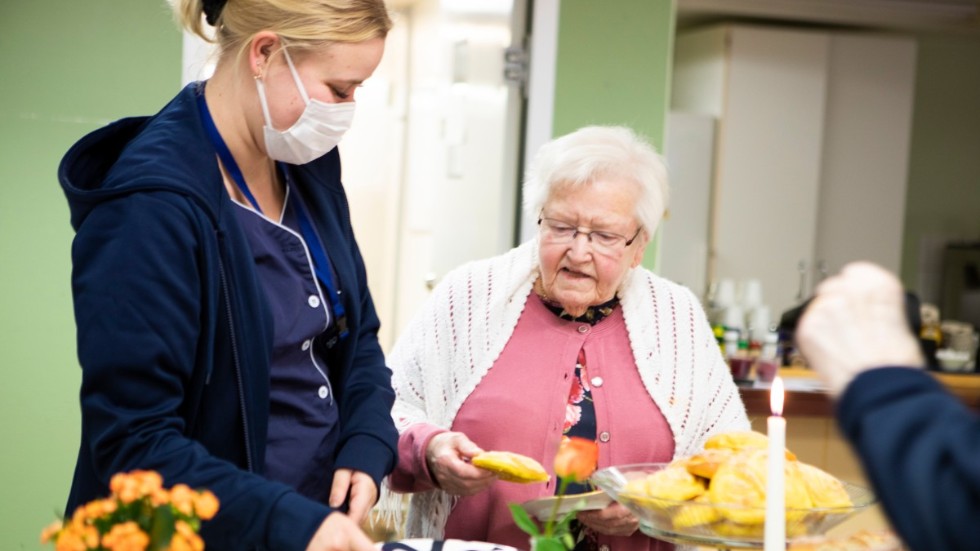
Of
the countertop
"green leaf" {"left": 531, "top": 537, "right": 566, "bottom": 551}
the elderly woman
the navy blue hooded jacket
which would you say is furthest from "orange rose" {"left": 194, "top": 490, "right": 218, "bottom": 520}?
the countertop

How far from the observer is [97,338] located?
1138mm

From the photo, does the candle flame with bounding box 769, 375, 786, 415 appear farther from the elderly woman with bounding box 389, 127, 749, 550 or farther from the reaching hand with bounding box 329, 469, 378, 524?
the elderly woman with bounding box 389, 127, 749, 550

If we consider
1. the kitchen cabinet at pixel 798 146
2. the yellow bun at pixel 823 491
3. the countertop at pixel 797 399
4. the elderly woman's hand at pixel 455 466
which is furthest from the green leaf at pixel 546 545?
the kitchen cabinet at pixel 798 146

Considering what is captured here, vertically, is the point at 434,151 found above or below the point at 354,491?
above

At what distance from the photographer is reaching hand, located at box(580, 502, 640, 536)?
1587 millimetres

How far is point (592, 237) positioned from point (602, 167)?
4.8 inches

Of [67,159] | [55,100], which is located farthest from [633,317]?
[55,100]

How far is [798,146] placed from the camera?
5.46m

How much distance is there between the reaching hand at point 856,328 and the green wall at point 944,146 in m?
5.66

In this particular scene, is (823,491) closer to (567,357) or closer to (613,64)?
(567,357)

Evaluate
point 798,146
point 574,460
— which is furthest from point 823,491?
point 798,146

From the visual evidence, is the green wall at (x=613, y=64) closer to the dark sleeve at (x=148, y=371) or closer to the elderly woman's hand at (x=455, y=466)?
the elderly woman's hand at (x=455, y=466)

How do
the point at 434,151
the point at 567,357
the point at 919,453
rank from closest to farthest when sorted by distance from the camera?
the point at 919,453, the point at 567,357, the point at 434,151

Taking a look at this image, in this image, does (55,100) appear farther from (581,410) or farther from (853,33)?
(853,33)
